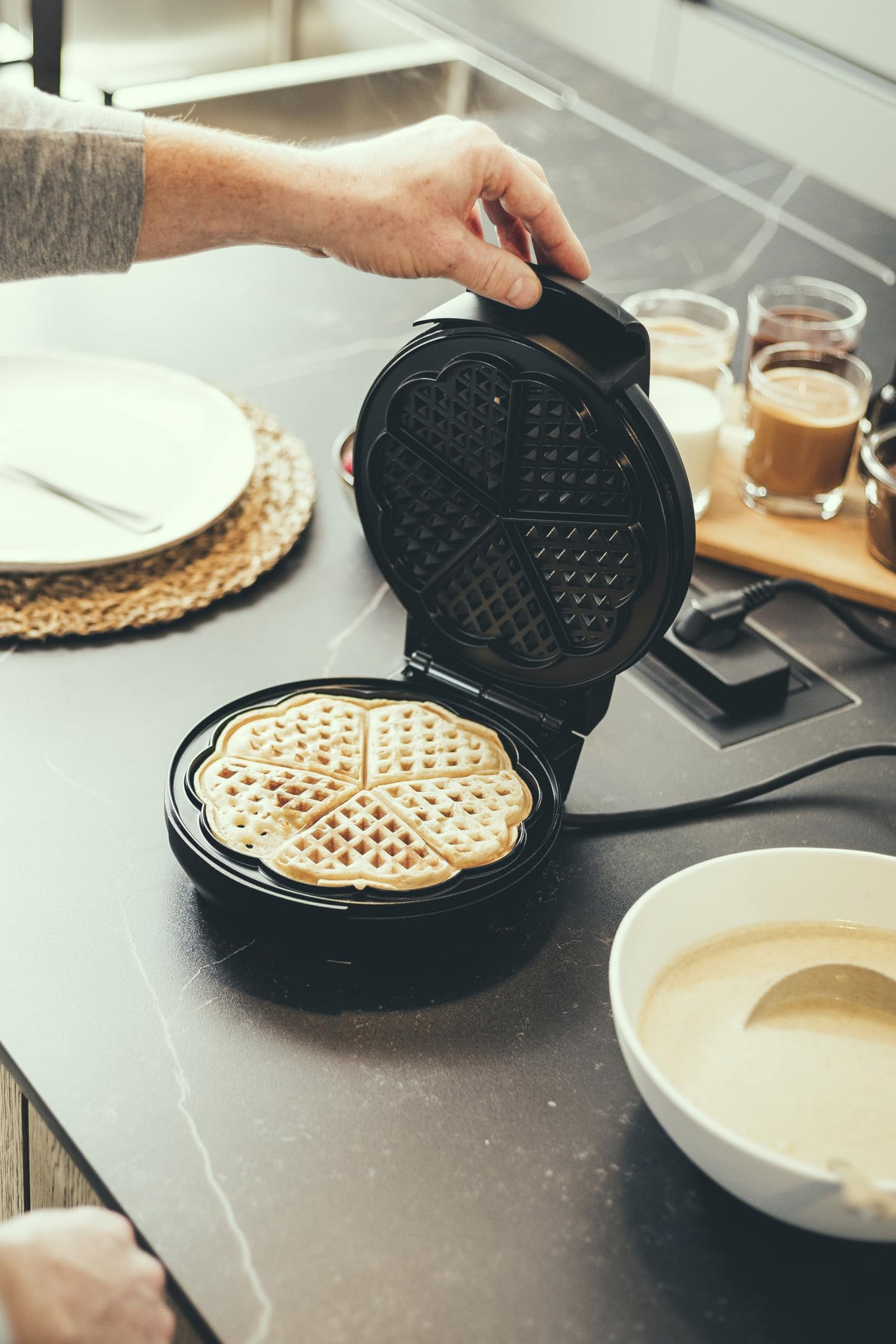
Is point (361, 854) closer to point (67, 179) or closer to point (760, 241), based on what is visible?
point (67, 179)

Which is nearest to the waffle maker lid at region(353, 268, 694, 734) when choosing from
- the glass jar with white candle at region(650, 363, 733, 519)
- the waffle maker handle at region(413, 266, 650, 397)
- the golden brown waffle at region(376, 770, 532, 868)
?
the waffle maker handle at region(413, 266, 650, 397)

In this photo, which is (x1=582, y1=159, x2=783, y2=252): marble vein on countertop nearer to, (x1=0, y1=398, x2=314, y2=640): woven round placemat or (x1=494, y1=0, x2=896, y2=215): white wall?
(x1=0, y1=398, x2=314, y2=640): woven round placemat

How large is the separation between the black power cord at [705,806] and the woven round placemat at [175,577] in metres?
0.46

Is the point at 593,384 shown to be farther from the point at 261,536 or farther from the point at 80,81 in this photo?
the point at 80,81

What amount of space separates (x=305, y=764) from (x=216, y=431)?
60 cm

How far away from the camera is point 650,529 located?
0.93 meters

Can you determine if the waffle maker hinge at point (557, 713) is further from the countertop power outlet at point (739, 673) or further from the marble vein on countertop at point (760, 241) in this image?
the marble vein on countertop at point (760, 241)

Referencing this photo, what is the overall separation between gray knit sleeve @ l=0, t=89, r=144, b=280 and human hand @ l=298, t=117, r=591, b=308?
6.6 inches

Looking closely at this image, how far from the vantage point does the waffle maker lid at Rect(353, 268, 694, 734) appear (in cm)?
91

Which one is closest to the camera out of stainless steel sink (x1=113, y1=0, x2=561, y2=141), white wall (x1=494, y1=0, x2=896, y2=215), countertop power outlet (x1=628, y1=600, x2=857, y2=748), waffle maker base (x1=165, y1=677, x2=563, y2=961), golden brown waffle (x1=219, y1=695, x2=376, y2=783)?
waffle maker base (x1=165, y1=677, x2=563, y2=961)

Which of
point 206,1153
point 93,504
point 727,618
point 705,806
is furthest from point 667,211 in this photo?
point 206,1153

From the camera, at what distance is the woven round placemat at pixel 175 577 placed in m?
1.21

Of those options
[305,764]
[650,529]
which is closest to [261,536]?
[305,764]

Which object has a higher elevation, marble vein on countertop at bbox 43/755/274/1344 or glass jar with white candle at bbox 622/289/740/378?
glass jar with white candle at bbox 622/289/740/378
